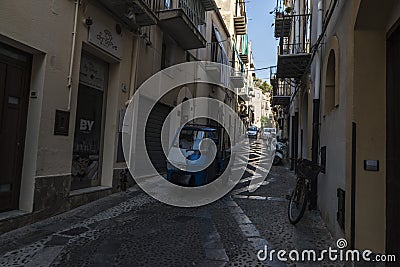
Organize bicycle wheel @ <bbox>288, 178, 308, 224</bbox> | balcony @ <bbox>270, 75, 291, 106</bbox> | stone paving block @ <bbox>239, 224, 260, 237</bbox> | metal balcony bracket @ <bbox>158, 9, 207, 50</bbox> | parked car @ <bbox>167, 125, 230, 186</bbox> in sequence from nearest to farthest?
stone paving block @ <bbox>239, 224, 260, 237</bbox> < bicycle wheel @ <bbox>288, 178, 308, 224</bbox> < parked car @ <bbox>167, 125, 230, 186</bbox> < metal balcony bracket @ <bbox>158, 9, 207, 50</bbox> < balcony @ <bbox>270, 75, 291, 106</bbox>

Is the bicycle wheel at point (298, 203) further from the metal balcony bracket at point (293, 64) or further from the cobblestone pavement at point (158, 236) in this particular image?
the metal balcony bracket at point (293, 64)

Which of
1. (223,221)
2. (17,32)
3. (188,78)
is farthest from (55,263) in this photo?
(188,78)

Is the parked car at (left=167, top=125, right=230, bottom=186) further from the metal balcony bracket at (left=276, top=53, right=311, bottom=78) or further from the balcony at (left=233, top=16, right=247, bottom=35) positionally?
the balcony at (left=233, top=16, right=247, bottom=35)

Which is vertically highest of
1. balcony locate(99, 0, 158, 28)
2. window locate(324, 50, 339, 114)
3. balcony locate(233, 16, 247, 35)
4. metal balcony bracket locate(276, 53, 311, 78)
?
balcony locate(233, 16, 247, 35)

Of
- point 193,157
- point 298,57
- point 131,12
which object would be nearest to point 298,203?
point 193,157

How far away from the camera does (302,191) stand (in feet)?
19.2

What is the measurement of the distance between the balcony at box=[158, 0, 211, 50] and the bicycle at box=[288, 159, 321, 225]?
625 centimetres

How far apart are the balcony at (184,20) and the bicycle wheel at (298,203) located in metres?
6.40

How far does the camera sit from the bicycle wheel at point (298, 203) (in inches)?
216

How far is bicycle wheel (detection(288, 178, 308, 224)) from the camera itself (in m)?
5.48

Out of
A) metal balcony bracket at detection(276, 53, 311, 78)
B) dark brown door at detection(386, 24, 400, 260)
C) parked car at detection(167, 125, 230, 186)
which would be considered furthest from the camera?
metal balcony bracket at detection(276, 53, 311, 78)

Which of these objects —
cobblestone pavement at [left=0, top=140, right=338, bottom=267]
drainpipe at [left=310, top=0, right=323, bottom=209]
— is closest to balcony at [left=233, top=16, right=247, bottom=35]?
drainpipe at [left=310, top=0, right=323, bottom=209]

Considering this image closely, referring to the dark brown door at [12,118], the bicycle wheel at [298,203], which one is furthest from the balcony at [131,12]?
the bicycle wheel at [298,203]

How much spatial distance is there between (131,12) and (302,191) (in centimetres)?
531
